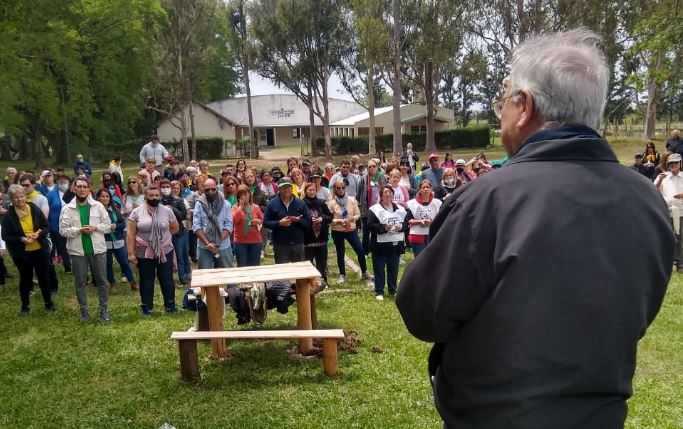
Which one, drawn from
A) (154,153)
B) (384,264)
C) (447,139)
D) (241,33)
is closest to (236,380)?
(384,264)

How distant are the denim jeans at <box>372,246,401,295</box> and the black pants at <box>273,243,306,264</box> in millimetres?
1103

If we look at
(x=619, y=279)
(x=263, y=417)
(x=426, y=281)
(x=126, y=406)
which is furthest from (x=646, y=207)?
(x=126, y=406)

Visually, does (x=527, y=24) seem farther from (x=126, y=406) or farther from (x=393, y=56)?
(x=126, y=406)

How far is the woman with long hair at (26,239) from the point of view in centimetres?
786

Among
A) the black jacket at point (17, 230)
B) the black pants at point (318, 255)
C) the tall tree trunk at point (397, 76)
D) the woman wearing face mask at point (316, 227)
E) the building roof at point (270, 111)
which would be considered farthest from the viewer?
the building roof at point (270, 111)

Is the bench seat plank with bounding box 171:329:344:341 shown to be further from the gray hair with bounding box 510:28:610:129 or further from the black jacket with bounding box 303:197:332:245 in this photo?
the gray hair with bounding box 510:28:610:129

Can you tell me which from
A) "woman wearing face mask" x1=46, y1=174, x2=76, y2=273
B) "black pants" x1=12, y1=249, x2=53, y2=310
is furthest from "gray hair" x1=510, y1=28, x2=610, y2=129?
"woman wearing face mask" x1=46, y1=174, x2=76, y2=273

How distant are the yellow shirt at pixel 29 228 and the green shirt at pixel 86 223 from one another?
0.98 m

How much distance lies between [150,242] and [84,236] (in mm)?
881

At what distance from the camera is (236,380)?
18.0 ft

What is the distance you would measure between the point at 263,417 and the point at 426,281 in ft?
11.6

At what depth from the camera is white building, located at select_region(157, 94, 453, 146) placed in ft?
168

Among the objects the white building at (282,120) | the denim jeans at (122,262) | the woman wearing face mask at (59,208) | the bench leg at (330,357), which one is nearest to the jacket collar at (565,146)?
the bench leg at (330,357)

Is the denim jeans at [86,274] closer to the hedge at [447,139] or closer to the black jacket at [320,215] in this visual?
the black jacket at [320,215]
